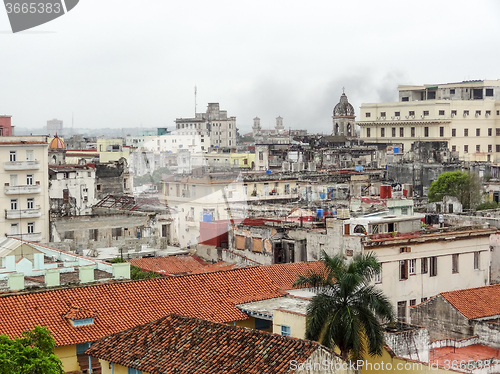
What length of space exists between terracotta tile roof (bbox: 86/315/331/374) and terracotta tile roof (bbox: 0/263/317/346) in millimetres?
2226

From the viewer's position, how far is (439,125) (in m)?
101

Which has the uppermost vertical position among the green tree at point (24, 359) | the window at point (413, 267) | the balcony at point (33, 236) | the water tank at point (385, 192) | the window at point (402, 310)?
the water tank at point (385, 192)

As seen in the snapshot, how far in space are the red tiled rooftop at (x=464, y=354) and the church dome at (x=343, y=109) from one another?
9975cm

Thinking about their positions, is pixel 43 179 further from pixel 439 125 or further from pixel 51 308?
pixel 439 125

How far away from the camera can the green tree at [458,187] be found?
203 feet

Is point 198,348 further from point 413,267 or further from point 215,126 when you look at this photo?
point 215,126

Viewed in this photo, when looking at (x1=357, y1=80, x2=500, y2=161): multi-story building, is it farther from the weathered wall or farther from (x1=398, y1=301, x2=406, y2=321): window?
the weathered wall

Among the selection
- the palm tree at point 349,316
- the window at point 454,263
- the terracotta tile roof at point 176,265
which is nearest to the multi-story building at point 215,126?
the terracotta tile roof at point 176,265

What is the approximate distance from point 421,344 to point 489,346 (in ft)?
9.91

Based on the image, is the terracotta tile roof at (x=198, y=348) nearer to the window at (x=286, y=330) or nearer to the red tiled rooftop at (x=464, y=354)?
the window at (x=286, y=330)

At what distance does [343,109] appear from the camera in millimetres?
124000

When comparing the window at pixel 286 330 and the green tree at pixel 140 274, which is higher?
the window at pixel 286 330

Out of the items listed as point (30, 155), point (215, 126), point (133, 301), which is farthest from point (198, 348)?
point (215, 126)

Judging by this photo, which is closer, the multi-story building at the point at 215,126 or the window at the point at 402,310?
the window at the point at 402,310
